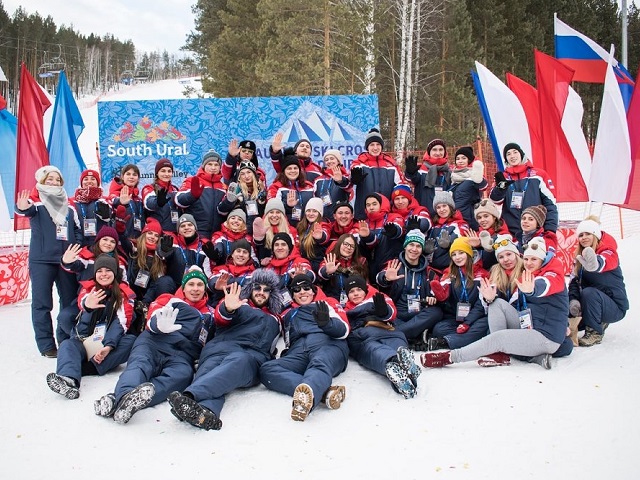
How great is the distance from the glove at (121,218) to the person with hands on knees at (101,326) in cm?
117

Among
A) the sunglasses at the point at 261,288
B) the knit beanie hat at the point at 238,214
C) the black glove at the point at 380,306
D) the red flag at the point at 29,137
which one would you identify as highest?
the red flag at the point at 29,137

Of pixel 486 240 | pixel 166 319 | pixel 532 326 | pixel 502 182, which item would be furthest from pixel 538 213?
pixel 166 319

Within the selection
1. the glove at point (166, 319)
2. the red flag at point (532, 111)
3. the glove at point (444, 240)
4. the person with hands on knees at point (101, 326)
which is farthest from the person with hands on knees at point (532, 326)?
the red flag at point (532, 111)

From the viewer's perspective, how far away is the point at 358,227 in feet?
20.4

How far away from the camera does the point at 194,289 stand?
5.05m

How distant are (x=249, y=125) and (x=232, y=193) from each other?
123 inches

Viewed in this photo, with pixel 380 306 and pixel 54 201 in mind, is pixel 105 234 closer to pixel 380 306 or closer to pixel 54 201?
pixel 54 201

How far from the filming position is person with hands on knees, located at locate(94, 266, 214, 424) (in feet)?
13.1

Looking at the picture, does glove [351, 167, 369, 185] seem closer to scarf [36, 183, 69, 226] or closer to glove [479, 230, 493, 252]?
glove [479, 230, 493, 252]

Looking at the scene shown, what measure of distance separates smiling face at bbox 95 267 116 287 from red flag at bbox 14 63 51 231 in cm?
368

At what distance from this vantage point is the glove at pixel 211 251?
19.4 feet

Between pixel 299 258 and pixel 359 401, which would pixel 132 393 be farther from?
pixel 299 258

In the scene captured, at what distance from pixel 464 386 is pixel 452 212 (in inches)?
91.9

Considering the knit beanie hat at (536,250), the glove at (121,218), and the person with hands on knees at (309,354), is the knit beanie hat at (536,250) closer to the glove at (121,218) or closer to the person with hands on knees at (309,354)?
the person with hands on knees at (309,354)
